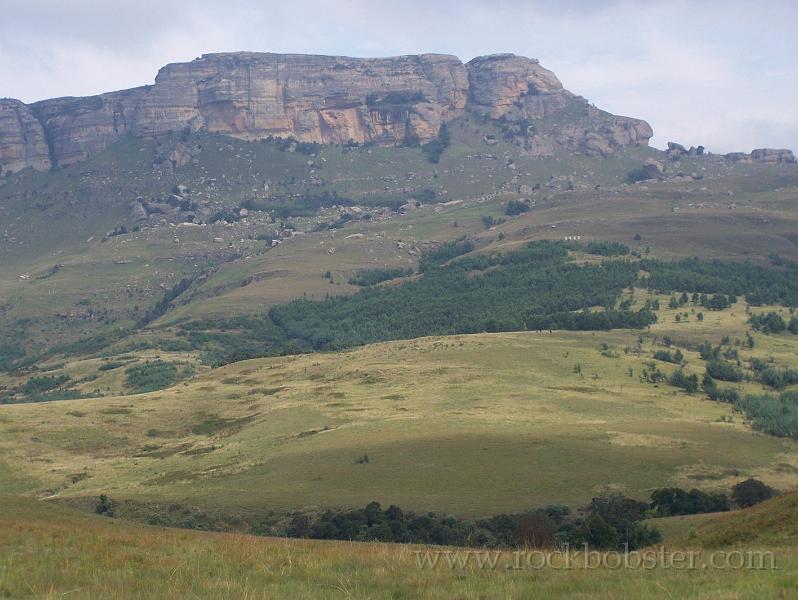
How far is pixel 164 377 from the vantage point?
145 metres

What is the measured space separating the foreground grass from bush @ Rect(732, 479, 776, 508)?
3313 cm

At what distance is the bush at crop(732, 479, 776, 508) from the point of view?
52.6 metres

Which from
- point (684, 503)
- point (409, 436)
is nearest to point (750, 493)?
point (684, 503)

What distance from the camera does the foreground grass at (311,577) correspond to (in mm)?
16969

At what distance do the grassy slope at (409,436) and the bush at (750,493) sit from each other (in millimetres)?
5957

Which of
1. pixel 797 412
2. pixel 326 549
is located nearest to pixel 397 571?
pixel 326 549

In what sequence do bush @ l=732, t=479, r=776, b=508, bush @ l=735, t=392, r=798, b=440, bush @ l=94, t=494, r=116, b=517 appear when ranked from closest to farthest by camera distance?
bush @ l=732, t=479, r=776, b=508 < bush @ l=94, t=494, r=116, b=517 < bush @ l=735, t=392, r=798, b=440

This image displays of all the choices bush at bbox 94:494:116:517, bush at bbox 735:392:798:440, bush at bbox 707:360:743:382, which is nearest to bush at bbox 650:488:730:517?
bush at bbox 94:494:116:517

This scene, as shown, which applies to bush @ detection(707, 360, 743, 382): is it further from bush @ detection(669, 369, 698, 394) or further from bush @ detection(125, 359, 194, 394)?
bush @ detection(125, 359, 194, 394)

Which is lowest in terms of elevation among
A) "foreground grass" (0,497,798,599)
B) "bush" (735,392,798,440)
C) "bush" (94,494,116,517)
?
"bush" (735,392,798,440)

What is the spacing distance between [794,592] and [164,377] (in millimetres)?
135372

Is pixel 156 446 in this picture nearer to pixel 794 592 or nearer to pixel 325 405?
pixel 325 405

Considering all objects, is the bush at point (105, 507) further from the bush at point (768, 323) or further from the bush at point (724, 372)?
the bush at point (768, 323)

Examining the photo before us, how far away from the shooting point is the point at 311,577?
19.0 m
